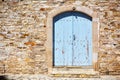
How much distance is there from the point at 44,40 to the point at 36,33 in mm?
362

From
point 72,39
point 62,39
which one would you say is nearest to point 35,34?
point 62,39

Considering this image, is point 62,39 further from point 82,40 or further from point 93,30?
point 93,30

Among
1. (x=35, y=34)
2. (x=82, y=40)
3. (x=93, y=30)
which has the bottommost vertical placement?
(x=82, y=40)

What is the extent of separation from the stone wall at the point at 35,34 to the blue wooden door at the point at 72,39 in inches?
17.0

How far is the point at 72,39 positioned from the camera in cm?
1078

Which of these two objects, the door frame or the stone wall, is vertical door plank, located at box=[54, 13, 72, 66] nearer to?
the door frame

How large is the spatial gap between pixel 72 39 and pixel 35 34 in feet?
4.28

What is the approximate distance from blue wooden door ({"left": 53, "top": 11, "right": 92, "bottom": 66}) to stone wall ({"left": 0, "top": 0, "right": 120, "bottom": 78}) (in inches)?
17.0

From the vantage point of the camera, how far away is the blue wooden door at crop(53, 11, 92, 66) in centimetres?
1073

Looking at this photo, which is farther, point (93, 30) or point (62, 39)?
point (62, 39)

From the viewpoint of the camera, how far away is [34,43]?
10523 millimetres

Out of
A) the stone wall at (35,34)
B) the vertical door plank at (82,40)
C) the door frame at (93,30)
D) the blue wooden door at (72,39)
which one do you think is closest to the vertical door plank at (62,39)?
the blue wooden door at (72,39)

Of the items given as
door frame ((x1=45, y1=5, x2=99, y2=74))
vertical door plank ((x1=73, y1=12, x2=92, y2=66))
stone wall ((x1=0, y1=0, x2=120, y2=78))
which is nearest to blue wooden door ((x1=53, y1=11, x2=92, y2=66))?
vertical door plank ((x1=73, y1=12, x2=92, y2=66))

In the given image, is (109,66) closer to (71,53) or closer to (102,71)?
(102,71)
